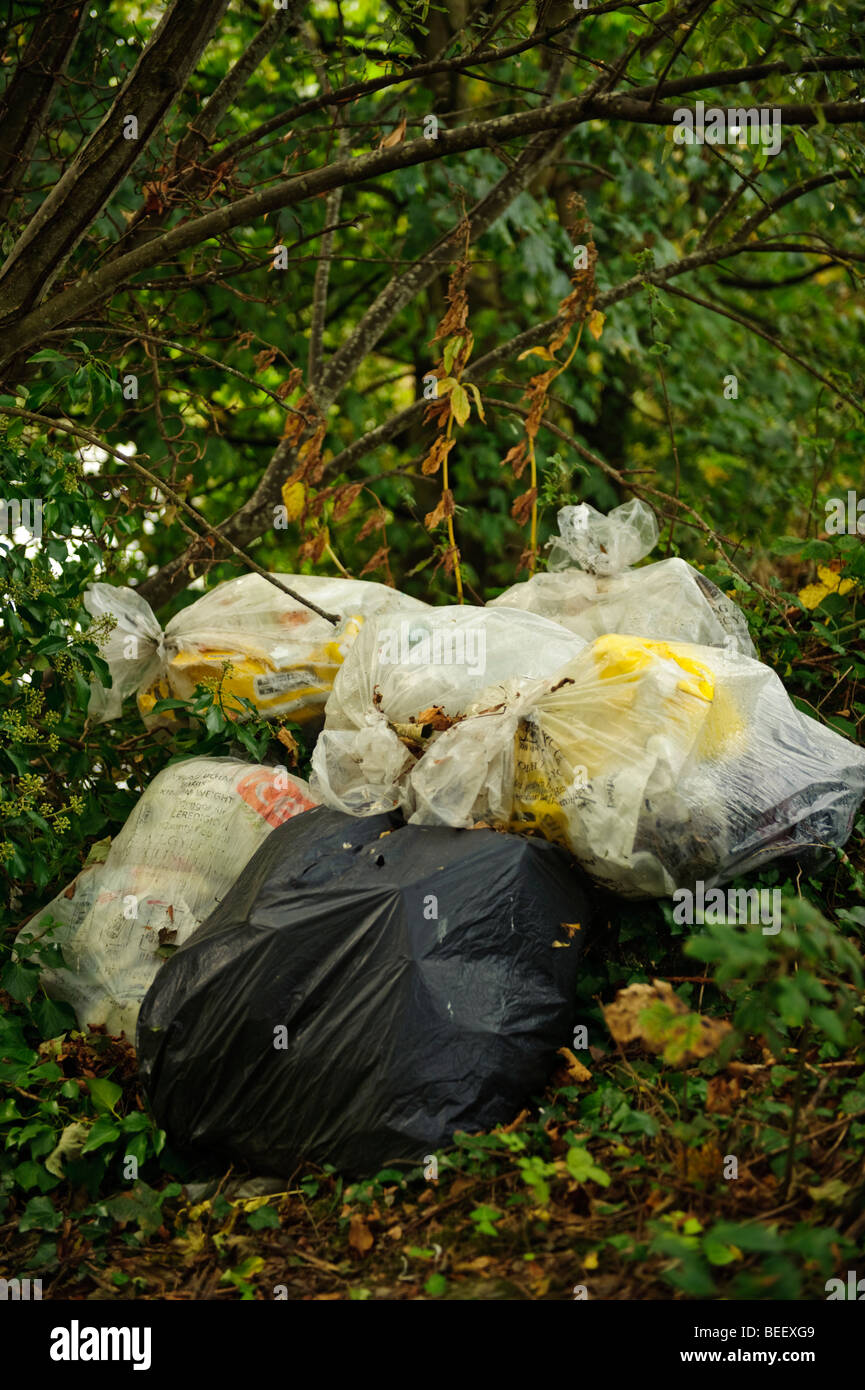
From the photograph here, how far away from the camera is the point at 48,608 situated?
2471 millimetres

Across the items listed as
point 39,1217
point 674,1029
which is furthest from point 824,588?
point 39,1217

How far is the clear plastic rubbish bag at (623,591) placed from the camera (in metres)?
2.91

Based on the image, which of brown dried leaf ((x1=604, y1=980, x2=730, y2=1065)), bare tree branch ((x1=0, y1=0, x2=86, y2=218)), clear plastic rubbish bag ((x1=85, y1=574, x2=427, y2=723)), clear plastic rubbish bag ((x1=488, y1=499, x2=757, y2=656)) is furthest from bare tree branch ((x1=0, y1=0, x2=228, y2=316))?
brown dried leaf ((x1=604, y1=980, x2=730, y2=1065))

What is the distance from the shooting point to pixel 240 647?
302 cm

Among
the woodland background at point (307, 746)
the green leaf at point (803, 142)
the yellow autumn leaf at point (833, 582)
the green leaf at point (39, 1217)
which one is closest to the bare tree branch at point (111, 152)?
the woodland background at point (307, 746)

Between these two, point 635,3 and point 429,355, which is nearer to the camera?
point 635,3

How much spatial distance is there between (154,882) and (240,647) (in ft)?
2.35

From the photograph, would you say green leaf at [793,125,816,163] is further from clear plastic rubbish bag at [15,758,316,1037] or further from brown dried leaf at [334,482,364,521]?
clear plastic rubbish bag at [15,758,316,1037]

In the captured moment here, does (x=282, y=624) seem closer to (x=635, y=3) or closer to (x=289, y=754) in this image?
(x=289, y=754)

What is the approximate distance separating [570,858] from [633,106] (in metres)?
1.51

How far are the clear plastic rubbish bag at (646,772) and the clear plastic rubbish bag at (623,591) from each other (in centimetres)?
43

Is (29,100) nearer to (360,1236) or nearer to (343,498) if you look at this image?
(343,498)
